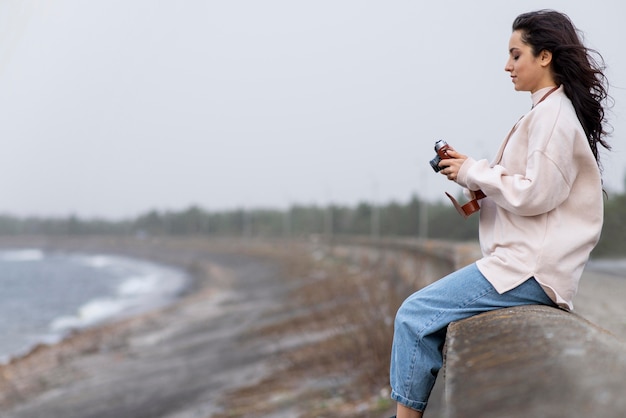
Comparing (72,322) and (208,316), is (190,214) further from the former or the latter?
(208,316)

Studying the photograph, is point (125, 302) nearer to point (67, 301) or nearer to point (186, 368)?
point (67, 301)

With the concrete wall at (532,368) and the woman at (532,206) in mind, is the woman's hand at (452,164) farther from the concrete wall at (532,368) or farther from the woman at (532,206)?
the concrete wall at (532,368)

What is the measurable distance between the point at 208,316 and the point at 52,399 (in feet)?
38.0

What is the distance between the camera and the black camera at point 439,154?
114 inches

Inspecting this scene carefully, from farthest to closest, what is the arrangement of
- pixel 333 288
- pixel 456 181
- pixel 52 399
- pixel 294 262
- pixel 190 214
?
pixel 190 214 < pixel 294 262 < pixel 333 288 < pixel 52 399 < pixel 456 181

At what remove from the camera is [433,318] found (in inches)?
106

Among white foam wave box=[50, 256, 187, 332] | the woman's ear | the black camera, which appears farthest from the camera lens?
white foam wave box=[50, 256, 187, 332]

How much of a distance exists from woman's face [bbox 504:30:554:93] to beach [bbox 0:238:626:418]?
274 cm

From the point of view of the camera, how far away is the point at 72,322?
34.6 metres

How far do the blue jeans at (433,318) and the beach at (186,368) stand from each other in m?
2.44

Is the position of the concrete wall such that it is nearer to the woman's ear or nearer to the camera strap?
the camera strap

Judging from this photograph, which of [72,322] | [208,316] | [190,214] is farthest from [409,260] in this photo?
[190,214]

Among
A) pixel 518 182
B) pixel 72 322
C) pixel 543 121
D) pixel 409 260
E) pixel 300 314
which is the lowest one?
pixel 72 322

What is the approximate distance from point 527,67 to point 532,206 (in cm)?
56
